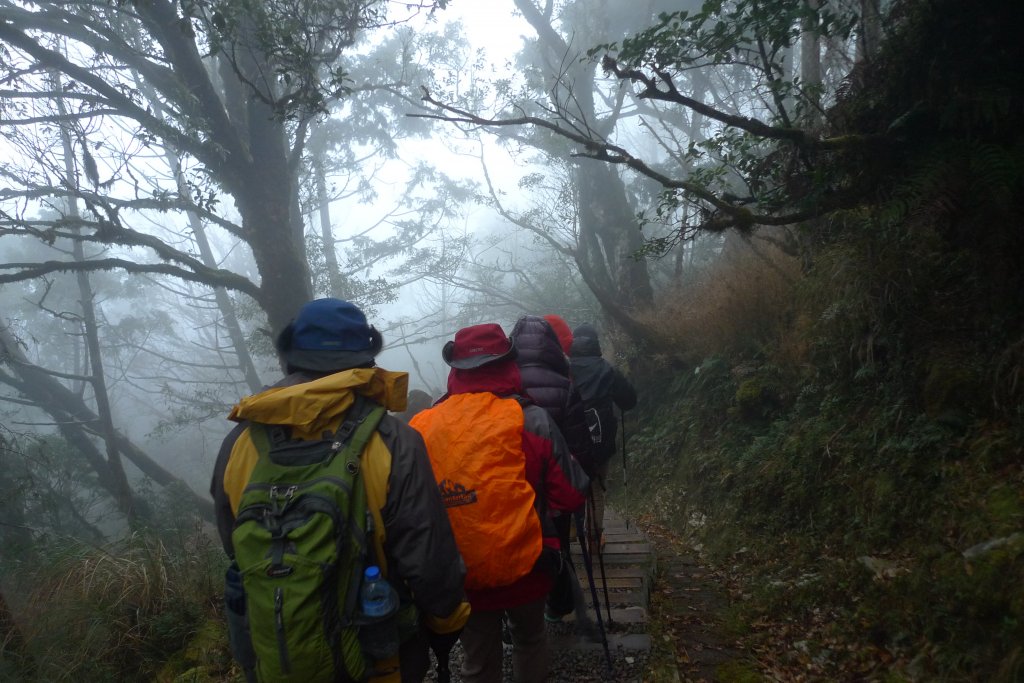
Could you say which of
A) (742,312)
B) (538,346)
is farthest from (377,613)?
(742,312)

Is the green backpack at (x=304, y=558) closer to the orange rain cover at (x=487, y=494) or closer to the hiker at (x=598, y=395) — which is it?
the orange rain cover at (x=487, y=494)

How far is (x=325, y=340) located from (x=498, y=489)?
954mm

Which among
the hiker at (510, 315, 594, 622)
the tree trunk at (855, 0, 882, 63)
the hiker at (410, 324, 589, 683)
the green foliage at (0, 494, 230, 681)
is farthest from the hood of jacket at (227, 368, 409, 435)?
the tree trunk at (855, 0, 882, 63)

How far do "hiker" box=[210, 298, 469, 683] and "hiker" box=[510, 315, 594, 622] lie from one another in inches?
56.4

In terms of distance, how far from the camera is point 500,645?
3.19m

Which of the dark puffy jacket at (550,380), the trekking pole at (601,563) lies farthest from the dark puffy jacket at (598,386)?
the dark puffy jacket at (550,380)

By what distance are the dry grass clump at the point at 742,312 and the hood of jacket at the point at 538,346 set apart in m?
4.48

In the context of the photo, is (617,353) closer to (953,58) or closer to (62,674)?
(953,58)

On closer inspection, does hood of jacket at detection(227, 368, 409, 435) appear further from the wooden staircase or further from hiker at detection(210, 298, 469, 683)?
the wooden staircase

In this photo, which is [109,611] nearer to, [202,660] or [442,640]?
[202,660]

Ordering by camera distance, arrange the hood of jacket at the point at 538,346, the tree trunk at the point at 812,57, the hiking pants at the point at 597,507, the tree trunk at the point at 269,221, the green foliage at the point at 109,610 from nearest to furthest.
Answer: the hood of jacket at the point at 538,346
the green foliage at the point at 109,610
the hiking pants at the point at 597,507
the tree trunk at the point at 812,57
the tree trunk at the point at 269,221

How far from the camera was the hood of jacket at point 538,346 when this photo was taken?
392cm

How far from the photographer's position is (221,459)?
2.38 m

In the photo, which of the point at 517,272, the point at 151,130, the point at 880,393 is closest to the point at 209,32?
the point at 151,130
